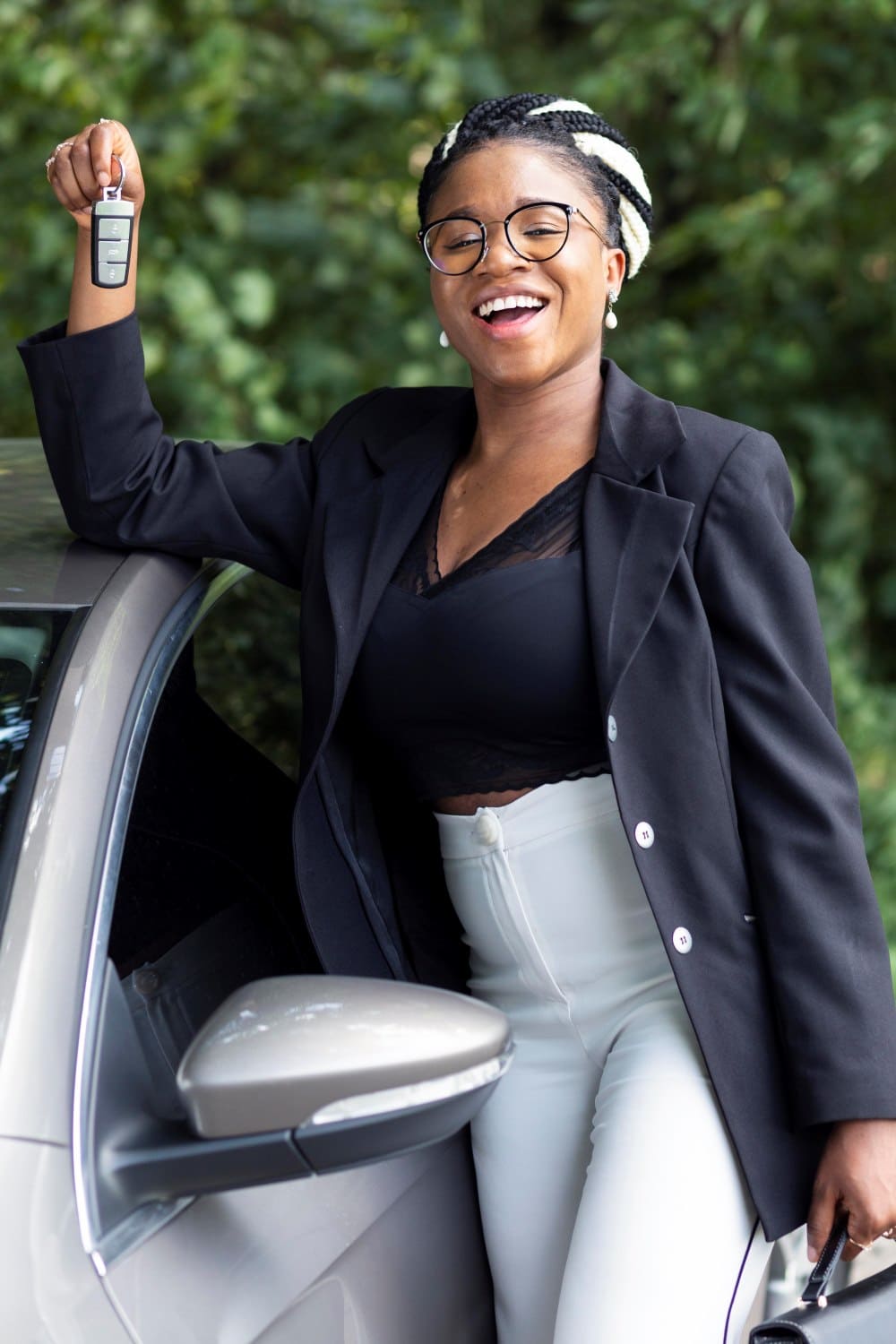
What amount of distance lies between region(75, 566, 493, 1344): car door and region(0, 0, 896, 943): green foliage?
271 centimetres

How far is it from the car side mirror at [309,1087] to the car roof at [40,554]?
1.78 ft

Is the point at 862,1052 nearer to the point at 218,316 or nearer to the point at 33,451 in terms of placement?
the point at 33,451

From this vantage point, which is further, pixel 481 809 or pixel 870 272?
pixel 870 272

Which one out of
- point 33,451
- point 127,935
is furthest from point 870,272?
point 127,935

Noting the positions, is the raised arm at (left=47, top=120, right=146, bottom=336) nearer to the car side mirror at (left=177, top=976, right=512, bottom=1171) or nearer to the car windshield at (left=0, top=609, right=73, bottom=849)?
the car windshield at (left=0, top=609, right=73, bottom=849)

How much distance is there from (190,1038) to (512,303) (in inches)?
35.5

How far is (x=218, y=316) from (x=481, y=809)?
3.06 meters

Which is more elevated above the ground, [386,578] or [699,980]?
[386,578]

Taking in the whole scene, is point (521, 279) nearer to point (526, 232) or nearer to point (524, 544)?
point (526, 232)

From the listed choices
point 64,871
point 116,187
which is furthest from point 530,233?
point 64,871

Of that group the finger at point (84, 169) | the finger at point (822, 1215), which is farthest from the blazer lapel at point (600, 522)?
the finger at point (822, 1215)

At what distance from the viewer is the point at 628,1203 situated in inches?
64.3

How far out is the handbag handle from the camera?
1.67m

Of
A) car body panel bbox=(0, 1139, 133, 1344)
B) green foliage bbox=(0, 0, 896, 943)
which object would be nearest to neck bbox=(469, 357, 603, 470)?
car body panel bbox=(0, 1139, 133, 1344)
